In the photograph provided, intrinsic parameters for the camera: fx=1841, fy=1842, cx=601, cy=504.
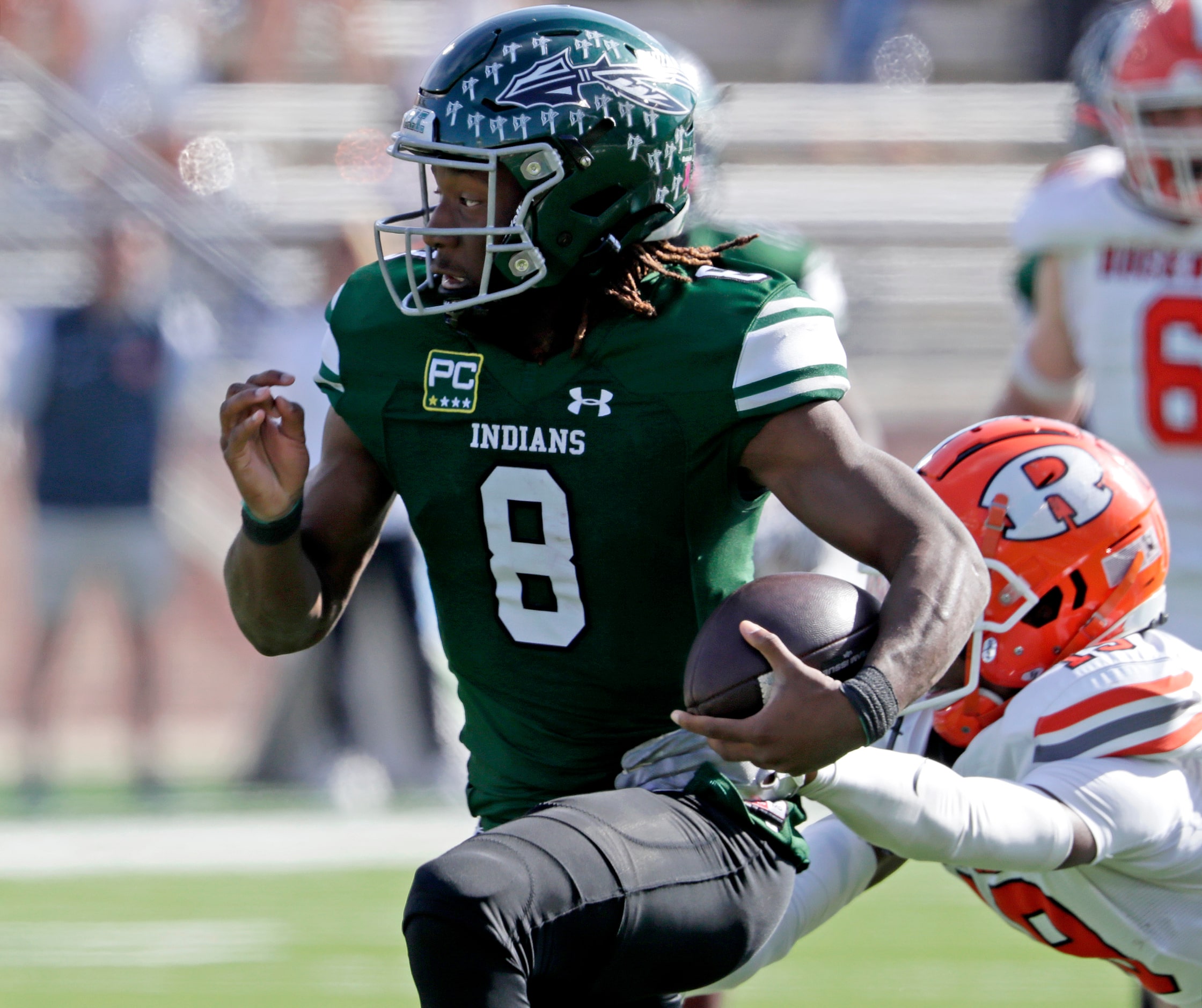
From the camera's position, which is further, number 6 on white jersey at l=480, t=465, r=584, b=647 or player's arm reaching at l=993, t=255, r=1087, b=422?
player's arm reaching at l=993, t=255, r=1087, b=422

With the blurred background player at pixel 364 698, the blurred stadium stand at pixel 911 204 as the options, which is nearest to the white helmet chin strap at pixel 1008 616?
the blurred background player at pixel 364 698

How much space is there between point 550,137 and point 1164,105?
7.11 feet

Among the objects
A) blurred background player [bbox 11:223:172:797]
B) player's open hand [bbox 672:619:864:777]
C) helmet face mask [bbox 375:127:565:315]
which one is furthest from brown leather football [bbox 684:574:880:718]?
blurred background player [bbox 11:223:172:797]

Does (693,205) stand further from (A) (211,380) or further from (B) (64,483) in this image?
(A) (211,380)

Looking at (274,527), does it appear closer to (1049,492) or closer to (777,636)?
(777,636)

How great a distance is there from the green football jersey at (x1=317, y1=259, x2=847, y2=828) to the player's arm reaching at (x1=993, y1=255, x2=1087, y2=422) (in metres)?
2.07

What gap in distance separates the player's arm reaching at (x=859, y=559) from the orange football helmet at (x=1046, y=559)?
495mm

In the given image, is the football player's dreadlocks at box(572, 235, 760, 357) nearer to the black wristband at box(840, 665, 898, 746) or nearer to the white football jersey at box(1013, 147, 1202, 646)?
the black wristband at box(840, 665, 898, 746)

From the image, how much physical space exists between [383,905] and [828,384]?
321cm

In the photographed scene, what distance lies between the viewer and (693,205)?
13.7ft

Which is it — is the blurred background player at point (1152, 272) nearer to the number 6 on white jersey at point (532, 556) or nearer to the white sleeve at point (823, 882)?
Result: the white sleeve at point (823, 882)

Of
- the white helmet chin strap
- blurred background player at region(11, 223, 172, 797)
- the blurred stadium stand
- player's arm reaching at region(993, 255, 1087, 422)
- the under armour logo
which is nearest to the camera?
the under armour logo

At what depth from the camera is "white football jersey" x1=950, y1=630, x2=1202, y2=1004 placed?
2449mm

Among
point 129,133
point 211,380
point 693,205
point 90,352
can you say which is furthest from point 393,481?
point 129,133
